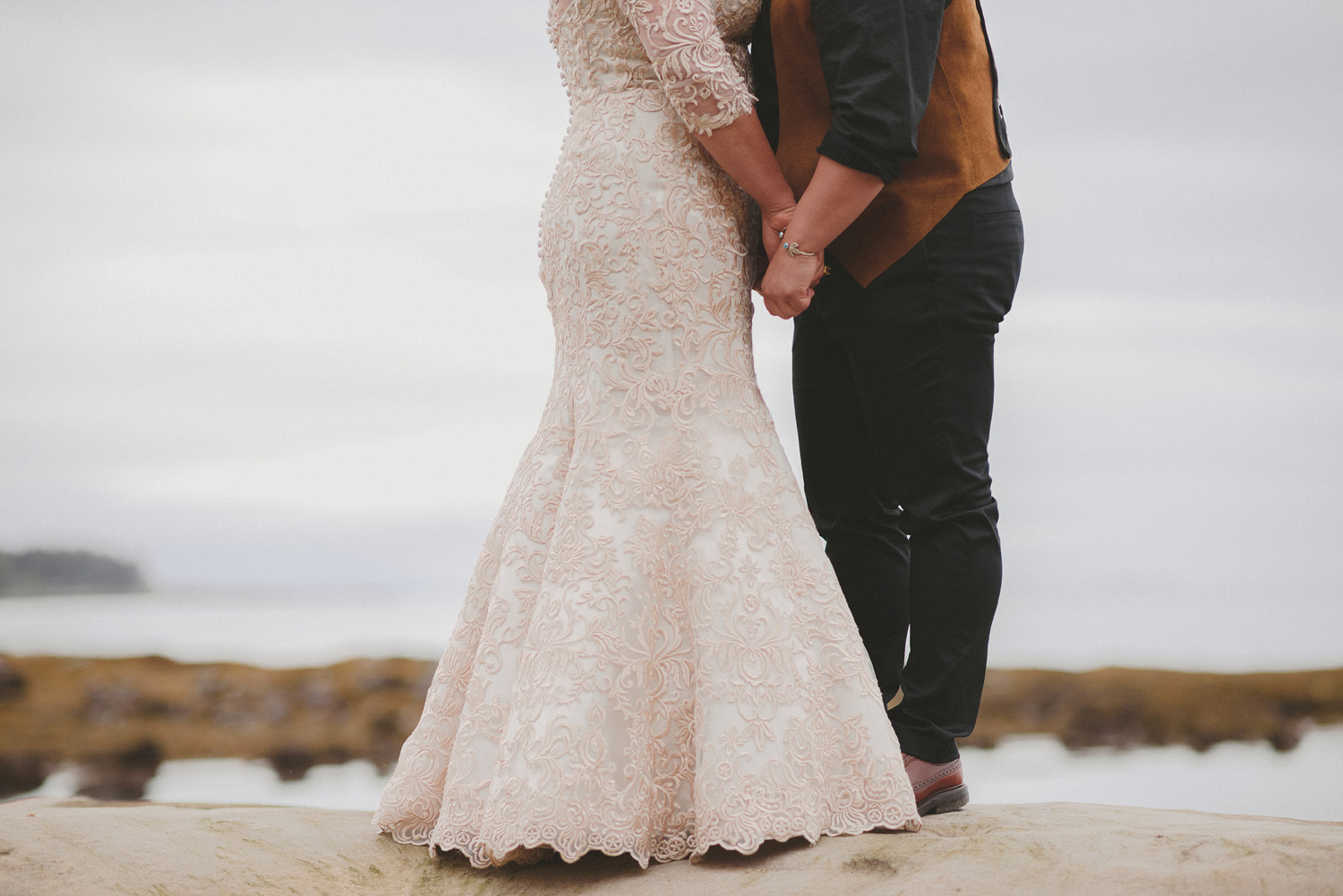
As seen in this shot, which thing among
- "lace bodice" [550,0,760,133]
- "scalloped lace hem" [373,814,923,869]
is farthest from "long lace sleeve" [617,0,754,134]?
"scalloped lace hem" [373,814,923,869]

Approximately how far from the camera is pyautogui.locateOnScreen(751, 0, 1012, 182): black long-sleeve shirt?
1.19 meters

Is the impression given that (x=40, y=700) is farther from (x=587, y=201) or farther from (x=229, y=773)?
(x=587, y=201)

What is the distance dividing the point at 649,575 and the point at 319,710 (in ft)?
9.20

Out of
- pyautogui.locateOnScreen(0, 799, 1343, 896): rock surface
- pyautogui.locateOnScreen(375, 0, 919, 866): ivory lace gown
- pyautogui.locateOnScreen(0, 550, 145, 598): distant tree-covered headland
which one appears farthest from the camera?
pyautogui.locateOnScreen(0, 550, 145, 598): distant tree-covered headland

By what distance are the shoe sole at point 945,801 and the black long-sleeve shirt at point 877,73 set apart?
0.91m

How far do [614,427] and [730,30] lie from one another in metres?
0.64

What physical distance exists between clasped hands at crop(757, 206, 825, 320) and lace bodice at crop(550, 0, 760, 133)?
16 cm

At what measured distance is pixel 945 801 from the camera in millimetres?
1349

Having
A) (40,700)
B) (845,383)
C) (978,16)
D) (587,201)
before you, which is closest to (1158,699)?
(845,383)

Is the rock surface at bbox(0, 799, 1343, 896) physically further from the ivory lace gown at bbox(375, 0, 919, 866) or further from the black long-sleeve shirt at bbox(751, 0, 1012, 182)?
the black long-sleeve shirt at bbox(751, 0, 1012, 182)

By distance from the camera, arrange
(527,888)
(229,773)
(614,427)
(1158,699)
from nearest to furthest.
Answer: (527,888) < (614,427) < (229,773) < (1158,699)

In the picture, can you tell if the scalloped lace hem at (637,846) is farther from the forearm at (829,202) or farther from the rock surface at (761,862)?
the forearm at (829,202)

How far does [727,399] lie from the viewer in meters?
1.30

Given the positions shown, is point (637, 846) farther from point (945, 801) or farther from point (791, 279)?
point (791, 279)
